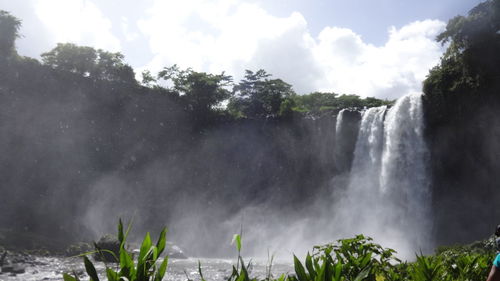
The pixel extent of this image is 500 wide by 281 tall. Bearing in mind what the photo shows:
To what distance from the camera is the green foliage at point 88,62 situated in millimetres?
36250

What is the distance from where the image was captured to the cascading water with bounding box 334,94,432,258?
2273 cm

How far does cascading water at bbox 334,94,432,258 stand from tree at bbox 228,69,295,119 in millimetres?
14076

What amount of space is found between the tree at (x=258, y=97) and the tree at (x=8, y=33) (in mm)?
22233

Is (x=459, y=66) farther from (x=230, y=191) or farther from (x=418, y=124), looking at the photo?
(x=230, y=191)

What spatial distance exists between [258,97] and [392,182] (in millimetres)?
21983

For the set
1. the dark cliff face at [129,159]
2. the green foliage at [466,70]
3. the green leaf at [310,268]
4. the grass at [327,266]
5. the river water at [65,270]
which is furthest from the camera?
the dark cliff face at [129,159]

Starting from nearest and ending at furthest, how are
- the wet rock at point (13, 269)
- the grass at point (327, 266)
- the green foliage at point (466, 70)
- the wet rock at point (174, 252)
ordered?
the grass at point (327, 266) < the wet rock at point (13, 269) < the green foliage at point (466, 70) < the wet rock at point (174, 252)

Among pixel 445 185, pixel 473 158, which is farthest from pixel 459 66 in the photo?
pixel 445 185

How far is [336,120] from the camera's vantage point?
99.4ft

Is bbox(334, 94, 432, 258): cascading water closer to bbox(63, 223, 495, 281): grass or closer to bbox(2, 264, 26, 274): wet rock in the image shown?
bbox(2, 264, 26, 274): wet rock

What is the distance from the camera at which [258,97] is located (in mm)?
42406

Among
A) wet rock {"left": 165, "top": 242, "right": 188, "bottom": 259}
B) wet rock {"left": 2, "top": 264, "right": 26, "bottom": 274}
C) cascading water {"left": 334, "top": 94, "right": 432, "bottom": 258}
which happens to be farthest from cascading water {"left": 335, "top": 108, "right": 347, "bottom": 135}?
wet rock {"left": 2, "top": 264, "right": 26, "bottom": 274}

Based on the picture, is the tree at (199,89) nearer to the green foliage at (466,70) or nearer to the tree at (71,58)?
the tree at (71,58)

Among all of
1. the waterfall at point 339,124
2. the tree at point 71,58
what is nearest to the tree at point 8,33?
the tree at point 71,58
